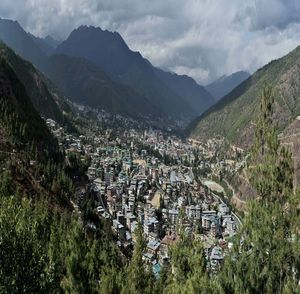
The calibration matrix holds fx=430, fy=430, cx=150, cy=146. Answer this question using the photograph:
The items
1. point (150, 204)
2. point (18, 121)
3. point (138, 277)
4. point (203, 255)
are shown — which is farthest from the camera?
→ point (150, 204)

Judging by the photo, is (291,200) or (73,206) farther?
(73,206)

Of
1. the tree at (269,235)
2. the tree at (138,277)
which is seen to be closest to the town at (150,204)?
the tree at (138,277)

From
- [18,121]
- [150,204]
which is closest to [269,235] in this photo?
[18,121]

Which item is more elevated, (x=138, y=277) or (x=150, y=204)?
(x=150, y=204)

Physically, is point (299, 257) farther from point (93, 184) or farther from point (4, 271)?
point (93, 184)

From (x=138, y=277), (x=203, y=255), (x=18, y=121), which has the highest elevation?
(x=18, y=121)

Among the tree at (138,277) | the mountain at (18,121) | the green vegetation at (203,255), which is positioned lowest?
the tree at (138,277)

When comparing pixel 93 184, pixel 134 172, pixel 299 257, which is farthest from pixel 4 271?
pixel 134 172

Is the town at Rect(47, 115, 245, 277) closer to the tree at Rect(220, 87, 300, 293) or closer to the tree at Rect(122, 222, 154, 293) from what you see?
the tree at Rect(122, 222, 154, 293)

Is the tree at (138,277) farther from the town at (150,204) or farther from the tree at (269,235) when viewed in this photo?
the town at (150,204)

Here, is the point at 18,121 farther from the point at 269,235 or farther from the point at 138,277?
the point at 269,235

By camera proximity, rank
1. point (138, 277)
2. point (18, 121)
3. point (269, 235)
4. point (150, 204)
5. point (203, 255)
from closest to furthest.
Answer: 1. point (269, 235)
2. point (203, 255)
3. point (138, 277)
4. point (18, 121)
5. point (150, 204)
